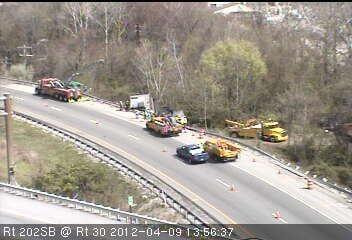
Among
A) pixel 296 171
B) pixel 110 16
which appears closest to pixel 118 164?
pixel 296 171

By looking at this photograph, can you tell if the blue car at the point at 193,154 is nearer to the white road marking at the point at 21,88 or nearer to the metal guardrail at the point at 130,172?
the metal guardrail at the point at 130,172

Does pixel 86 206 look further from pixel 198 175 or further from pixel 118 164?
pixel 198 175

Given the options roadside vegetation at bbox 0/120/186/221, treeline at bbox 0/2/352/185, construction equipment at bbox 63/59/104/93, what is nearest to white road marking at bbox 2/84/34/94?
construction equipment at bbox 63/59/104/93

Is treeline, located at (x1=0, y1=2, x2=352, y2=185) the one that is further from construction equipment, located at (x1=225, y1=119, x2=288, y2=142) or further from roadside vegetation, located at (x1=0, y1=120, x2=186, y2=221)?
roadside vegetation, located at (x1=0, y1=120, x2=186, y2=221)

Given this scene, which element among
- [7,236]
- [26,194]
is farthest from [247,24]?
[7,236]

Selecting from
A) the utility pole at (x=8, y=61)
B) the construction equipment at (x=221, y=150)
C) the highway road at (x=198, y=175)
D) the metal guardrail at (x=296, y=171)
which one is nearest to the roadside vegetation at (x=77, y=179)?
the highway road at (x=198, y=175)
